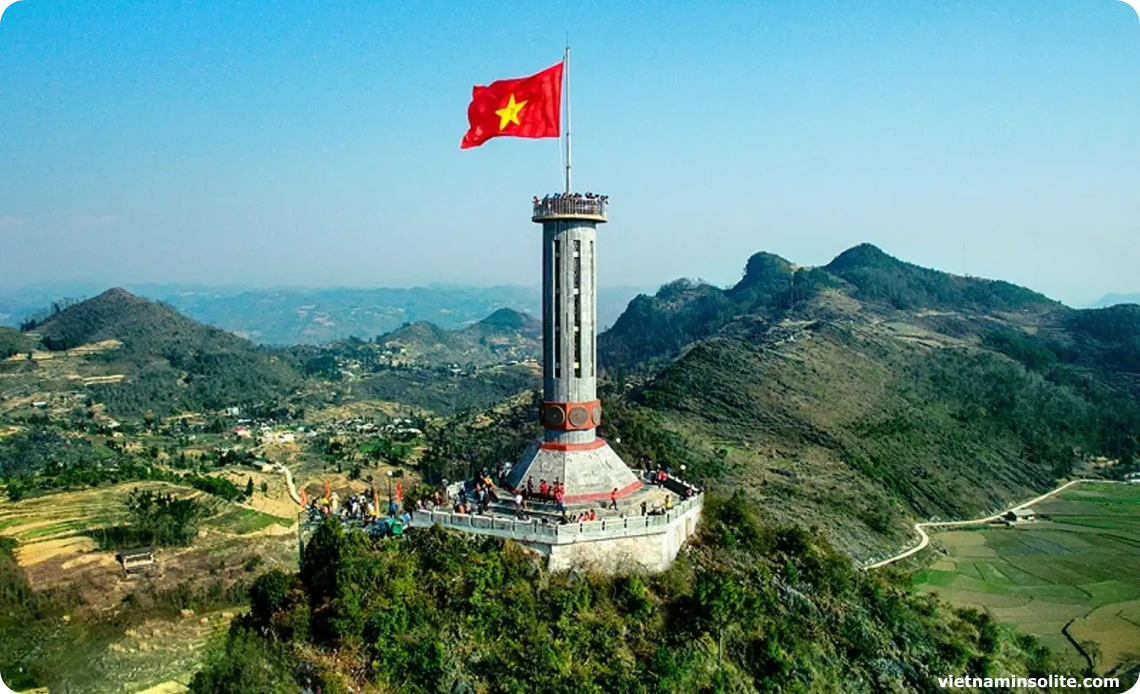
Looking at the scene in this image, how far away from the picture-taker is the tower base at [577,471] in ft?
93.6

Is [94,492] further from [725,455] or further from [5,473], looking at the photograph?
[725,455]

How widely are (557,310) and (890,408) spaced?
186ft

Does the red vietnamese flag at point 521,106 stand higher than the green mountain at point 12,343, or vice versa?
the red vietnamese flag at point 521,106

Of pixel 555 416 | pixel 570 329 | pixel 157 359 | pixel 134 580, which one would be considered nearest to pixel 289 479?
pixel 134 580

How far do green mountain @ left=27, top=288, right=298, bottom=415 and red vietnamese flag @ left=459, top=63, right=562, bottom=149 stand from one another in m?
91.4

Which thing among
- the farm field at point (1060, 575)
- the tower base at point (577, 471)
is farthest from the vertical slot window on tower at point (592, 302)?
the farm field at point (1060, 575)

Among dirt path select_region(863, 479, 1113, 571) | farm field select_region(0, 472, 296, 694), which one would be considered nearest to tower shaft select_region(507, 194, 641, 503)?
farm field select_region(0, 472, 296, 694)

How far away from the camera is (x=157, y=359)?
129375 millimetres

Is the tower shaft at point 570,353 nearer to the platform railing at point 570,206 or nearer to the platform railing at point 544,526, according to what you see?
the platform railing at point 570,206

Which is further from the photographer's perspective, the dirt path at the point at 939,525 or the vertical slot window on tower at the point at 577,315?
the dirt path at the point at 939,525

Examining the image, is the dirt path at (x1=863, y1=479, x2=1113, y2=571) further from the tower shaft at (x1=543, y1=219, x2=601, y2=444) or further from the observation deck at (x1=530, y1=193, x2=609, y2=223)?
the observation deck at (x1=530, y1=193, x2=609, y2=223)

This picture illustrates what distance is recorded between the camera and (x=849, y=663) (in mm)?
27734

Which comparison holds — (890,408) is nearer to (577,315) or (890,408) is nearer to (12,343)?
(577,315)

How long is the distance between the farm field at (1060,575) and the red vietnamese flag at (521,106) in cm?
3306
